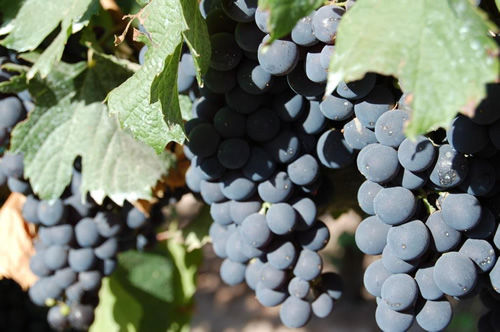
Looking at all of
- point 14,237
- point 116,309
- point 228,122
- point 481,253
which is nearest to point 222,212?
point 228,122

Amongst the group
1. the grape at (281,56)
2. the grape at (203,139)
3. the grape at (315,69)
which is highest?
the grape at (281,56)

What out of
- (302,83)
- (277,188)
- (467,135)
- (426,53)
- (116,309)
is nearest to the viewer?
(426,53)

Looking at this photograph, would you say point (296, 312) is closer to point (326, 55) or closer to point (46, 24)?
point (326, 55)

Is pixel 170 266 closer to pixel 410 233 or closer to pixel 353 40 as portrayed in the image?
pixel 410 233

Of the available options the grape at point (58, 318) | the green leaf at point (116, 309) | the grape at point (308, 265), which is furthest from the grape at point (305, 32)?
the green leaf at point (116, 309)

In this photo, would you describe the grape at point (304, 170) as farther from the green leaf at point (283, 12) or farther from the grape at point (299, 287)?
the green leaf at point (283, 12)

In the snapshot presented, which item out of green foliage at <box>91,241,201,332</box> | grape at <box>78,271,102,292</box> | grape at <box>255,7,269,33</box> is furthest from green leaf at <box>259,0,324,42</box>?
green foliage at <box>91,241,201,332</box>

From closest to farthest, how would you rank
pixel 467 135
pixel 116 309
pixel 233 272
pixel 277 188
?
pixel 467 135 < pixel 277 188 < pixel 233 272 < pixel 116 309

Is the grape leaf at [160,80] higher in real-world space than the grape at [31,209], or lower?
higher
